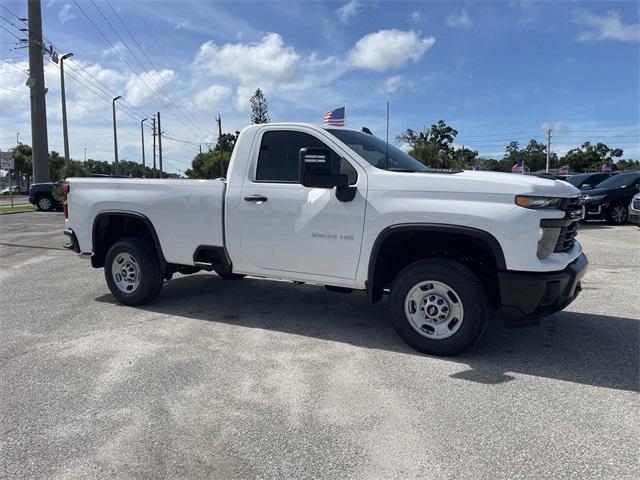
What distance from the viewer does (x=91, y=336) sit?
4930 mm

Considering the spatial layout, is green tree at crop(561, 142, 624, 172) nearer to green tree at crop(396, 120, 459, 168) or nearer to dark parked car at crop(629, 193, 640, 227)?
green tree at crop(396, 120, 459, 168)

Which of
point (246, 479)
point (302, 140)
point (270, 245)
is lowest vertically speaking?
point (246, 479)

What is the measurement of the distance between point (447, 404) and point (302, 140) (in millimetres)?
2827

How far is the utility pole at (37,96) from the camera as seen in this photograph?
29.0 meters

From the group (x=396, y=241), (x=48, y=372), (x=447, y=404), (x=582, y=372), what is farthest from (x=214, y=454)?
(x=582, y=372)

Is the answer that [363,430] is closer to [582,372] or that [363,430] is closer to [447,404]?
[447,404]

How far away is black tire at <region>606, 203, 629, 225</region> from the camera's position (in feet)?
49.8

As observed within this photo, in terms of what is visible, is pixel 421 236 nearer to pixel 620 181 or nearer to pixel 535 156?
pixel 620 181

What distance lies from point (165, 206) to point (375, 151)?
2.40 m

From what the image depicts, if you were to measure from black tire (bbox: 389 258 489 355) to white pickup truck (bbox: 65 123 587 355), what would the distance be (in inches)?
0.4

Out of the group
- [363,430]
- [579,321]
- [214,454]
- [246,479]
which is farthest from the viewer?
[579,321]

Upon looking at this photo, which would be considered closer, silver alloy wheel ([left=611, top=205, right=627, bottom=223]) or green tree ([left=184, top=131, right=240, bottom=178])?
silver alloy wheel ([left=611, top=205, right=627, bottom=223])

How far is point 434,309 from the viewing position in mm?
4281

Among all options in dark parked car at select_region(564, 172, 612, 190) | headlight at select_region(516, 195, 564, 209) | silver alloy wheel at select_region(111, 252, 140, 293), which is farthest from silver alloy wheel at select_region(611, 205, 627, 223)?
silver alloy wheel at select_region(111, 252, 140, 293)
